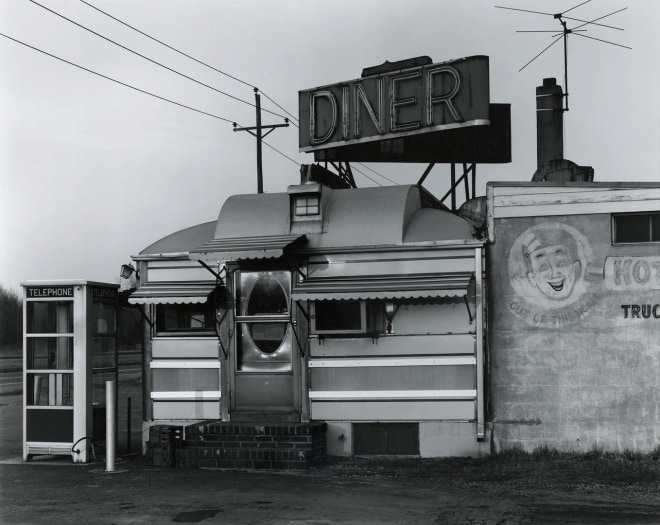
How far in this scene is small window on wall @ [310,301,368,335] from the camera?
45.0 feet

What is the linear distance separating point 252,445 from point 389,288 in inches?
124

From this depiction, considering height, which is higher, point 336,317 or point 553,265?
point 553,265

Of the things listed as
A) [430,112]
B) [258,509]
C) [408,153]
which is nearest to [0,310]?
[408,153]

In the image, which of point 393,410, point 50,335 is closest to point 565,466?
point 393,410

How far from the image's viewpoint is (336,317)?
13.8 m

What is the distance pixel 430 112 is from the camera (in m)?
16.6

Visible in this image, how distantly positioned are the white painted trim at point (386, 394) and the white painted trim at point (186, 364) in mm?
1730

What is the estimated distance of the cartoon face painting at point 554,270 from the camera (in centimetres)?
1319

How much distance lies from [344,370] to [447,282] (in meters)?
2.22

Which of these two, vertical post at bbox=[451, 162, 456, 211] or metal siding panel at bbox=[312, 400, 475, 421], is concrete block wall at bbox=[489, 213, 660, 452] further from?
vertical post at bbox=[451, 162, 456, 211]

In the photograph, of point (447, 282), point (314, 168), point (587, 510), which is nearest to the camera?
point (587, 510)

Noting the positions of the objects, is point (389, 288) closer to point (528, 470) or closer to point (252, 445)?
point (252, 445)

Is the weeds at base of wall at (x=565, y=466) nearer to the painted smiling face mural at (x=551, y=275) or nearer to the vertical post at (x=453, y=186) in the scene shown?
the painted smiling face mural at (x=551, y=275)

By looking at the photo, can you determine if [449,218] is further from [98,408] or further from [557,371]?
[98,408]
